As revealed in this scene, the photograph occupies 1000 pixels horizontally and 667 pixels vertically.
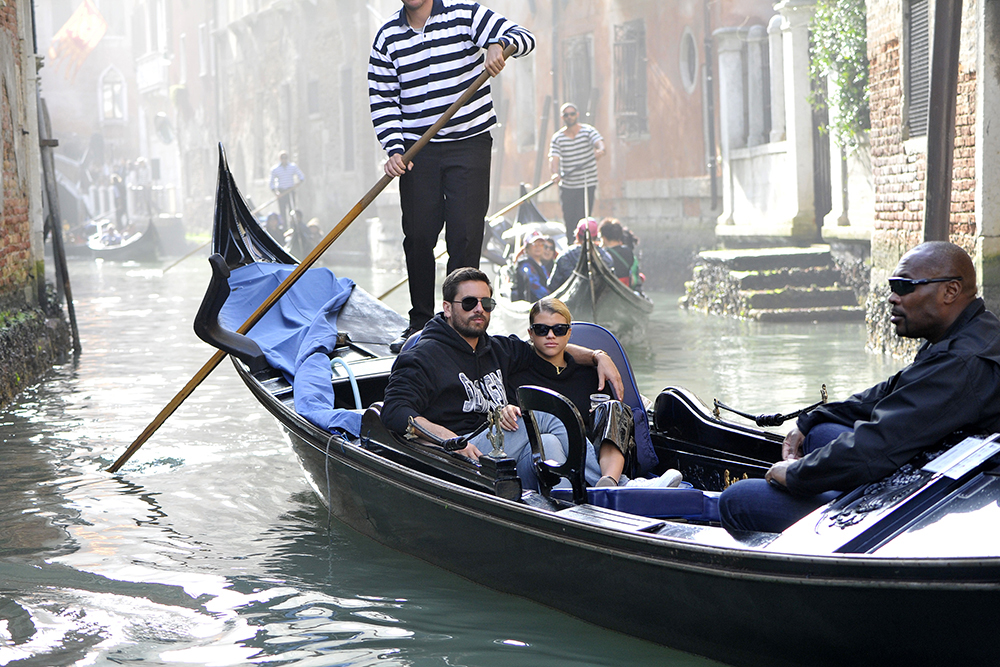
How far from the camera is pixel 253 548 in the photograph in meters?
3.06

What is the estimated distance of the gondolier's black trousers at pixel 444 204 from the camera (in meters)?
3.66

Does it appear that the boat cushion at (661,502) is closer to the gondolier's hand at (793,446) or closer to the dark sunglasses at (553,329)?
the gondolier's hand at (793,446)

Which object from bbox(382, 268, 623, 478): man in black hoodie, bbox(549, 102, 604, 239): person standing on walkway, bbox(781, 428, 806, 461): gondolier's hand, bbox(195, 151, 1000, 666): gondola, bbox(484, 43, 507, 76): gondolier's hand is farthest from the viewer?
bbox(549, 102, 604, 239): person standing on walkway

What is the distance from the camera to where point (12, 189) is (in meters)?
5.62

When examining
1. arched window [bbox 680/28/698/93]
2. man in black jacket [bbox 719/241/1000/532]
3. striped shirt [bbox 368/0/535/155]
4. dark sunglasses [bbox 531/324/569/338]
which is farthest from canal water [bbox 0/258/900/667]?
arched window [bbox 680/28/698/93]

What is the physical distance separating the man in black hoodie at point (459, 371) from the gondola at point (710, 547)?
108 millimetres

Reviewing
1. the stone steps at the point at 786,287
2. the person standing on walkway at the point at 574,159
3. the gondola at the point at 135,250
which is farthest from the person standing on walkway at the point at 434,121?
the gondola at the point at 135,250

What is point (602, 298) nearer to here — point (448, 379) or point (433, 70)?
point (433, 70)

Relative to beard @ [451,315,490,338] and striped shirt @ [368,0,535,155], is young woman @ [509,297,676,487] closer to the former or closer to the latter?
beard @ [451,315,490,338]

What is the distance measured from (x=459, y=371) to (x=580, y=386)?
29cm

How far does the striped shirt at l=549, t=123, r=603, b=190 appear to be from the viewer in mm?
8516

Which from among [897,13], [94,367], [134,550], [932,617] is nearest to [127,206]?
[94,367]

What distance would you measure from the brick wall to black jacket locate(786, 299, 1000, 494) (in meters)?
4.37

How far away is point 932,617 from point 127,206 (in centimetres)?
2694
